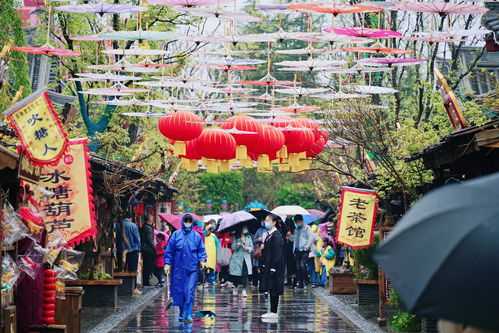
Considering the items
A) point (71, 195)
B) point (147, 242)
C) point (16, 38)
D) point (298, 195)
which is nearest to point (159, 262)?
point (147, 242)

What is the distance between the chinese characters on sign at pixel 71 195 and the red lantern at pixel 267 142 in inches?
284

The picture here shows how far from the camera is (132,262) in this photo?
85.3ft

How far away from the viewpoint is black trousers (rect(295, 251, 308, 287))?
30141 mm

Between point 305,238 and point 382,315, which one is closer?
point 382,315

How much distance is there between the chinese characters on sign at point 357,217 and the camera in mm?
19188

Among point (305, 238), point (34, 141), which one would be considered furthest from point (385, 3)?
point (305, 238)

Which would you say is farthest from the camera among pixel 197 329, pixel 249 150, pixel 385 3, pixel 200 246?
pixel 249 150

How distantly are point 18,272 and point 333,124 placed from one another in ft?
31.5

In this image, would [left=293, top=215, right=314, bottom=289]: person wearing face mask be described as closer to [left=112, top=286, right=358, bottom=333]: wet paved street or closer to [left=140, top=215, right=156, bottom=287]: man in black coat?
[left=112, top=286, right=358, bottom=333]: wet paved street

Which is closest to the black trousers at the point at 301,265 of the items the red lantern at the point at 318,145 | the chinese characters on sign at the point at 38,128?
the red lantern at the point at 318,145

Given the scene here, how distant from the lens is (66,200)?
43.1ft

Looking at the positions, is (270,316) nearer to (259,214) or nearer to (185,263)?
(185,263)

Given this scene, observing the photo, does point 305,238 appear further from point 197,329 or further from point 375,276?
point 197,329

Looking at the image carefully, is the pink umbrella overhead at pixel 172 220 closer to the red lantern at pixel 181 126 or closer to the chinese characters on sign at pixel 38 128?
the red lantern at pixel 181 126
